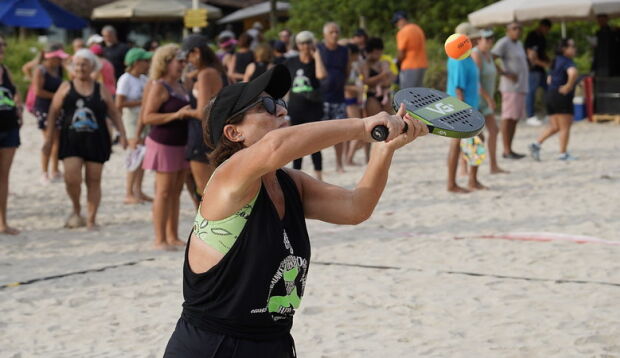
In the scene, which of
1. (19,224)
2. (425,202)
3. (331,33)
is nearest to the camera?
(19,224)

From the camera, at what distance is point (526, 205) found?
9078 mm

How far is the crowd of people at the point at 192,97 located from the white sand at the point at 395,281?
1.71ft

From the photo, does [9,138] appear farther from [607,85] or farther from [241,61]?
[607,85]

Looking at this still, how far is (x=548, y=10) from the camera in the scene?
16.5 meters

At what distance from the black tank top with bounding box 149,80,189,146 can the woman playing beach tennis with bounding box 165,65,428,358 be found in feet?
14.6

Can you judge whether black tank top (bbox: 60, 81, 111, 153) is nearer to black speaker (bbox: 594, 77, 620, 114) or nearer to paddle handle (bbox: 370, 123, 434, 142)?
paddle handle (bbox: 370, 123, 434, 142)

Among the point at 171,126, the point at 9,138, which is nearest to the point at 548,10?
the point at 171,126

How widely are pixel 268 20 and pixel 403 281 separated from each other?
94.5 ft

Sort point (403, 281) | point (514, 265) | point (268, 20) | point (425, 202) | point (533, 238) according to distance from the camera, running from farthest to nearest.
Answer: point (268, 20) → point (425, 202) → point (533, 238) → point (514, 265) → point (403, 281)

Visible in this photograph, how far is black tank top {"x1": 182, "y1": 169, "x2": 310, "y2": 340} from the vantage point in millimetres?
2562

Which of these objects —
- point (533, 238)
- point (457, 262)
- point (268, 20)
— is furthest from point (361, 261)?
point (268, 20)

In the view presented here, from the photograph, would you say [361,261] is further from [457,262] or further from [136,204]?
[136,204]

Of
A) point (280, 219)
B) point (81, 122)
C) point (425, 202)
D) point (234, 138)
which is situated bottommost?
point (425, 202)

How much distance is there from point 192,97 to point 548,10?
1087 centimetres
